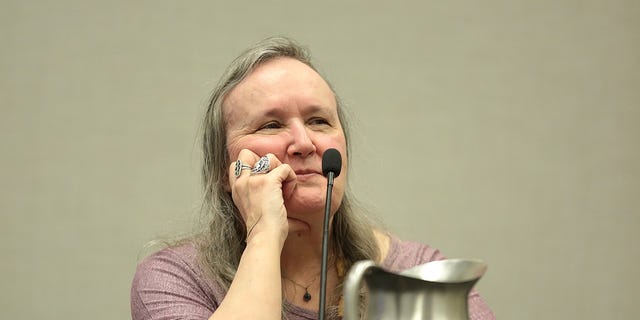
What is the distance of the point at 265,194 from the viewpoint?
1236 millimetres

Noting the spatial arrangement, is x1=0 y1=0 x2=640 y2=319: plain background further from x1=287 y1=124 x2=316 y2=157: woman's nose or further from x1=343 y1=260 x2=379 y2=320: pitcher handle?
x1=343 y1=260 x2=379 y2=320: pitcher handle

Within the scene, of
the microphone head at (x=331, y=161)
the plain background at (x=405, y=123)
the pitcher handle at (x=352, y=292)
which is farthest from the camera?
the plain background at (x=405, y=123)

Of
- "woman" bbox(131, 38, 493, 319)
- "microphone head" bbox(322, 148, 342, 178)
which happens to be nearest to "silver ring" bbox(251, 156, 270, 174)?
"woman" bbox(131, 38, 493, 319)

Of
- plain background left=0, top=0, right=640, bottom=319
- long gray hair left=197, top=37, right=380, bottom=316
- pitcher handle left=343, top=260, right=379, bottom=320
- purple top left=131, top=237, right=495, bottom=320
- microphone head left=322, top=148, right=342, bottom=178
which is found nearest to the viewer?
pitcher handle left=343, top=260, right=379, bottom=320

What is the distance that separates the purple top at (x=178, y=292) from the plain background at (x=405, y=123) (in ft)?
2.47

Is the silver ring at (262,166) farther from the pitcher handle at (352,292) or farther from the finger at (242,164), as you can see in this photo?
the pitcher handle at (352,292)

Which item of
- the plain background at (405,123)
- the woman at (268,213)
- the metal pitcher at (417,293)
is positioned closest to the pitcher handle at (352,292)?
the metal pitcher at (417,293)

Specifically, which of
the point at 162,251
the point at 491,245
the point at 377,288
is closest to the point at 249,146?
the point at 162,251

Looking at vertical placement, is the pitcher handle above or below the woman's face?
below

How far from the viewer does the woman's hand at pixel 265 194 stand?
1211 millimetres

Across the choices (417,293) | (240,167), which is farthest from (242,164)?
(417,293)

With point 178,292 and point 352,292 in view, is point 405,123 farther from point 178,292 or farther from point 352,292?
point 352,292

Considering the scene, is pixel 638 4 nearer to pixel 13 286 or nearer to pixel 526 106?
pixel 526 106

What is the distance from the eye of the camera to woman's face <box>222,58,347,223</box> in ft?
4.30
